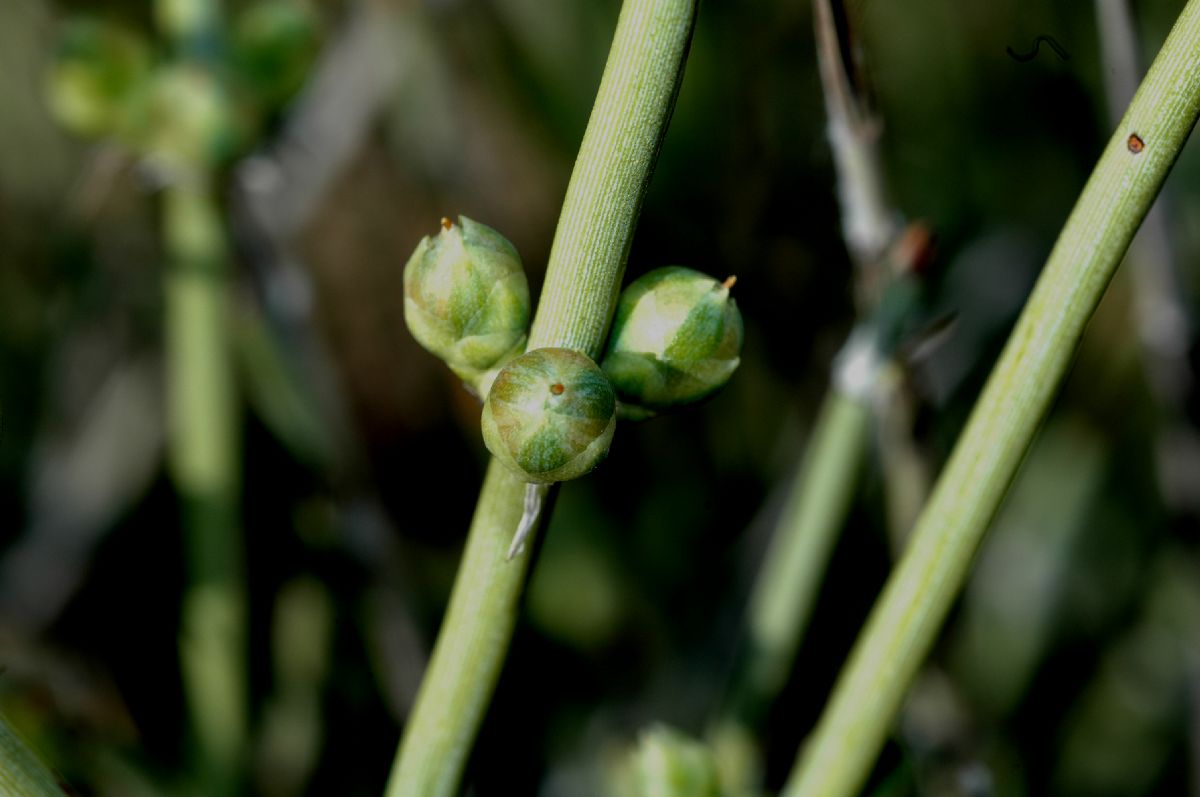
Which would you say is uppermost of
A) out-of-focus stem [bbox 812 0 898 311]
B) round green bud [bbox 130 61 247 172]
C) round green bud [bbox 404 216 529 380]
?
out-of-focus stem [bbox 812 0 898 311]

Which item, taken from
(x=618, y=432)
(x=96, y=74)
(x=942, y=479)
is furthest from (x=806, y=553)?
(x=96, y=74)

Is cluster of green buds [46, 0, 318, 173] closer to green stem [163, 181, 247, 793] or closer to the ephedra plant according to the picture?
green stem [163, 181, 247, 793]

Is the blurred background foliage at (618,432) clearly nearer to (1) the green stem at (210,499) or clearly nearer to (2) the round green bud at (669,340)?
(1) the green stem at (210,499)

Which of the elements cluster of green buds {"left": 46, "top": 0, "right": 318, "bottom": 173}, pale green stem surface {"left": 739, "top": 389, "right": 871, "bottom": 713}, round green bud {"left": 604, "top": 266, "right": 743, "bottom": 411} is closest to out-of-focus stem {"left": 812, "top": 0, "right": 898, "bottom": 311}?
pale green stem surface {"left": 739, "top": 389, "right": 871, "bottom": 713}

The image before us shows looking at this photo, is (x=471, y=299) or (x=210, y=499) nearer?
(x=471, y=299)

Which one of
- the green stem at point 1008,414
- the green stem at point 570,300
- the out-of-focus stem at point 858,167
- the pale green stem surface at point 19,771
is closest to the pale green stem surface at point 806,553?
the out-of-focus stem at point 858,167

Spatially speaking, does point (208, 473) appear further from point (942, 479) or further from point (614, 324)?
point (942, 479)
